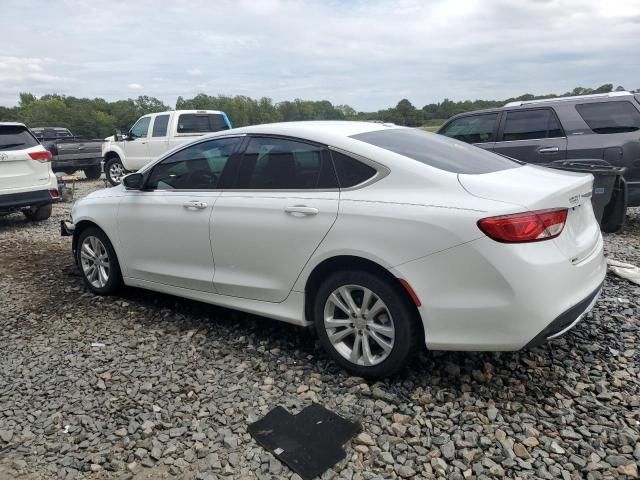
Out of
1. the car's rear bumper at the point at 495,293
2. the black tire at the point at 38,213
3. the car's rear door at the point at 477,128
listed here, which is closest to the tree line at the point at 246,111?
the car's rear door at the point at 477,128

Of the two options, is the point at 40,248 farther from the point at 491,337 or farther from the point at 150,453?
the point at 491,337

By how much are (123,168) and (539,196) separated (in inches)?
545

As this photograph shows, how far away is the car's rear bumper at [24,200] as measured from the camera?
7863mm

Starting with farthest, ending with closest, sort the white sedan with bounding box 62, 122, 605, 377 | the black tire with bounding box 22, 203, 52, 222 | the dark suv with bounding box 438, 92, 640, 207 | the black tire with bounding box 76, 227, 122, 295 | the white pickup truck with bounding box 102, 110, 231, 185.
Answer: the white pickup truck with bounding box 102, 110, 231, 185 < the black tire with bounding box 22, 203, 52, 222 < the dark suv with bounding box 438, 92, 640, 207 < the black tire with bounding box 76, 227, 122, 295 < the white sedan with bounding box 62, 122, 605, 377

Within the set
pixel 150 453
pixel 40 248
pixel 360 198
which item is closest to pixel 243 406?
pixel 150 453

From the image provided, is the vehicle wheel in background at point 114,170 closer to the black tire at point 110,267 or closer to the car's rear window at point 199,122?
the car's rear window at point 199,122

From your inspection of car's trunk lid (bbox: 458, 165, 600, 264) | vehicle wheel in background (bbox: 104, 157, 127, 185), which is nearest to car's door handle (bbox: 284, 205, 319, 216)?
car's trunk lid (bbox: 458, 165, 600, 264)

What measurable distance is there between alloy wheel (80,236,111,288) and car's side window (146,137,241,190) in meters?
0.93

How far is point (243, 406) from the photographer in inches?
117

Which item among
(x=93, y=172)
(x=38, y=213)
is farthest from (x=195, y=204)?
(x=93, y=172)

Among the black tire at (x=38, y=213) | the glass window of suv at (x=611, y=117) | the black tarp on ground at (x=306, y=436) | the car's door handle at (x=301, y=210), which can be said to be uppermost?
the glass window of suv at (x=611, y=117)

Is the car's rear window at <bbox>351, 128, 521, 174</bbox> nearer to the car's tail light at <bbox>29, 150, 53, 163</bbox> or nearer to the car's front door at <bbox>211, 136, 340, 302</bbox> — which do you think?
the car's front door at <bbox>211, 136, 340, 302</bbox>

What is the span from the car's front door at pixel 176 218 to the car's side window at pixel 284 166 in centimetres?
23

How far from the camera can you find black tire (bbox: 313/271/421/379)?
9.44 ft
